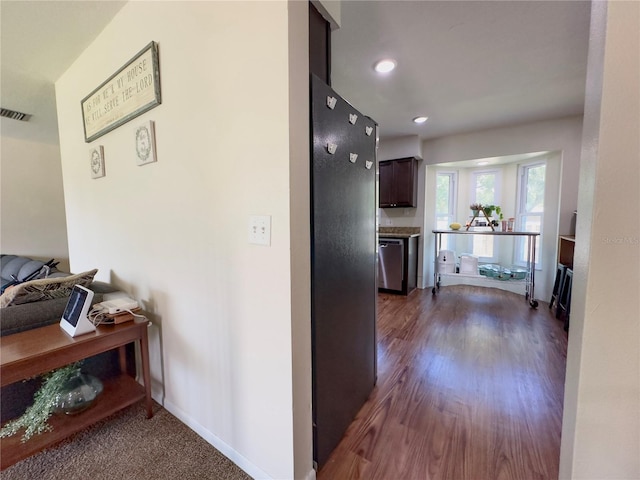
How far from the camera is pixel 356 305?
1.53m

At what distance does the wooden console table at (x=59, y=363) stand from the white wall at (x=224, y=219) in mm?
178

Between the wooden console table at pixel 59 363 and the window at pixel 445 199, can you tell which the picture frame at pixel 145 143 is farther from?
the window at pixel 445 199

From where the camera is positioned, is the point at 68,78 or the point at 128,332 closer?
the point at 128,332

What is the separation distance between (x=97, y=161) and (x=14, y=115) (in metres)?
2.22

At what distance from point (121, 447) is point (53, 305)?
2.83ft

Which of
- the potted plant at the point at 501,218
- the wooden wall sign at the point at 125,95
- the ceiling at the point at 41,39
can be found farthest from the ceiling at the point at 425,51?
the potted plant at the point at 501,218

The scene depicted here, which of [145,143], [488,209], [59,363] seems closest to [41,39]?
[145,143]

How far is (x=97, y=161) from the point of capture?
6.22 ft

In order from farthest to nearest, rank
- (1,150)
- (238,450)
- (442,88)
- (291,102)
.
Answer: (1,150)
(442,88)
(238,450)
(291,102)

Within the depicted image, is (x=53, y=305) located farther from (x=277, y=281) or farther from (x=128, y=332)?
(x=277, y=281)

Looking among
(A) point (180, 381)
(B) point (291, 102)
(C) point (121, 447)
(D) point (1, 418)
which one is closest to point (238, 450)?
(A) point (180, 381)

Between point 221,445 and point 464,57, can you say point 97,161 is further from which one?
point 464,57

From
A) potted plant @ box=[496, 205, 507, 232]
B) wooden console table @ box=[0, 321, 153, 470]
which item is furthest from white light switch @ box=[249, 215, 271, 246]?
potted plant @ box=[496, 205, 507, 232]

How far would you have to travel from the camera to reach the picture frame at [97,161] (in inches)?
73.0
